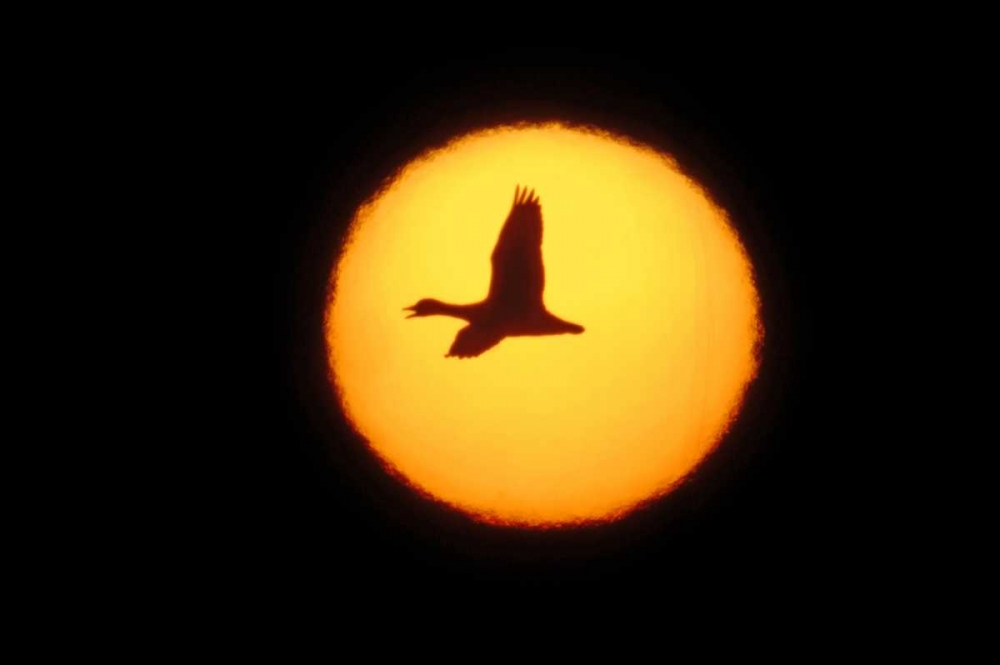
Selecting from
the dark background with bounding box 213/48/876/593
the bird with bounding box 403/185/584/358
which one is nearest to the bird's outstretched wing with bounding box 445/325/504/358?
the bird with bounding box 403/185/584/358

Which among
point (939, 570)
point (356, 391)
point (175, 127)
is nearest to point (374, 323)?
point (356, 391)

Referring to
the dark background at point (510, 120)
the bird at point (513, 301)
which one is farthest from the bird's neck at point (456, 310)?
the dark background at point (510, 120)

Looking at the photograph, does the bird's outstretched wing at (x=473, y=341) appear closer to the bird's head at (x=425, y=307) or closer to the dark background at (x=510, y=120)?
the bird's head at (x=425, y=307)

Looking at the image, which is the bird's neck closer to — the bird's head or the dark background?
the bird's head

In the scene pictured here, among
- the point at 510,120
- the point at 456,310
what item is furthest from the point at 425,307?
the point at 510,120

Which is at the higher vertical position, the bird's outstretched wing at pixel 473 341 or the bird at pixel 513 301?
the bird at pixel 513 301

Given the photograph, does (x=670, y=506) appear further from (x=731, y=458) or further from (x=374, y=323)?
(x=374, y=323)
